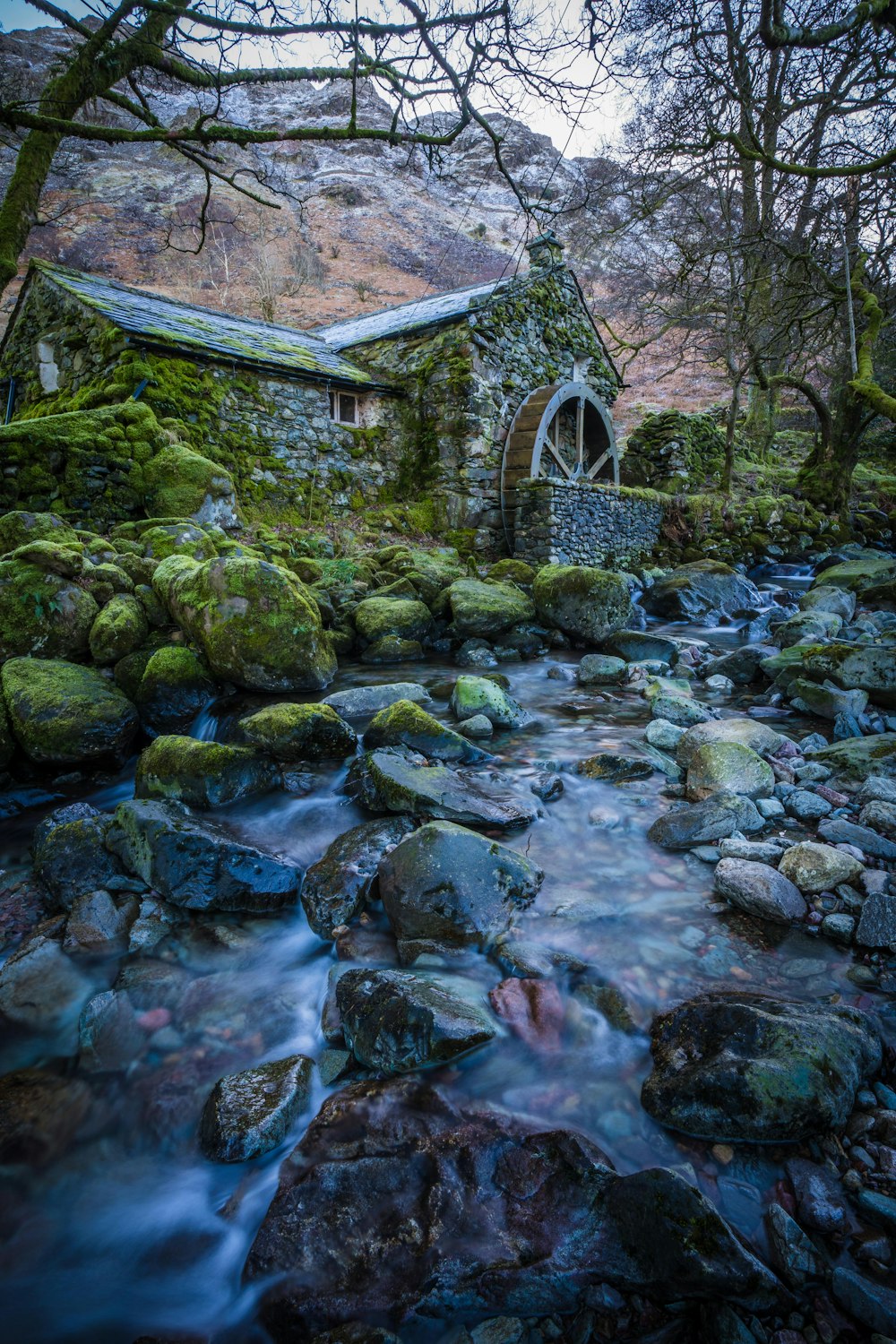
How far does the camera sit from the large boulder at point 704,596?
953 cm

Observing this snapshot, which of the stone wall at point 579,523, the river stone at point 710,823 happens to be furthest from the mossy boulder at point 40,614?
the stone wall at point 579,523

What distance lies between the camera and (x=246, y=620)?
488cm

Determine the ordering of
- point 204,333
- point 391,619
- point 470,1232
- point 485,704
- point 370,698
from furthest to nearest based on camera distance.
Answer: point 204,333, point 391,619, point 370,698, point 485,704, point 470,1232

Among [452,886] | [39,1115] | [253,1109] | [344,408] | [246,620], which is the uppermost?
[344,408]

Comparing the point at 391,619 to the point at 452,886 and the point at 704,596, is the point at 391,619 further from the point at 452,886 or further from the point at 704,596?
the point at 704,596

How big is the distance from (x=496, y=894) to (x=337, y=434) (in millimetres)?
9829

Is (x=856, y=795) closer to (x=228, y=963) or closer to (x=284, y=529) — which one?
(x=228, y=963)

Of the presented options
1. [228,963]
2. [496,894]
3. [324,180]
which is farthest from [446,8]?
[324,180]

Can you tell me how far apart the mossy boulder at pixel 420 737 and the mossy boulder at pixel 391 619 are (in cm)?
287

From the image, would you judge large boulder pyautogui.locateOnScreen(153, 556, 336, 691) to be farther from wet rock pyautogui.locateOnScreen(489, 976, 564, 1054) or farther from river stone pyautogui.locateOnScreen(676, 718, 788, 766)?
wet rock pyautogui.locateOnScreen(489, 976, 564, 1054)

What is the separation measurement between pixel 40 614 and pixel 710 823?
4.72m

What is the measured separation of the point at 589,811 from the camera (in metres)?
3.37

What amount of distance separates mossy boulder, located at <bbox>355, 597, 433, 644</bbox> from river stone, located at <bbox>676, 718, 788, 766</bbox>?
12.8 ft

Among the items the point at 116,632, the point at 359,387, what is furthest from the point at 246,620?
the point at 359,387
